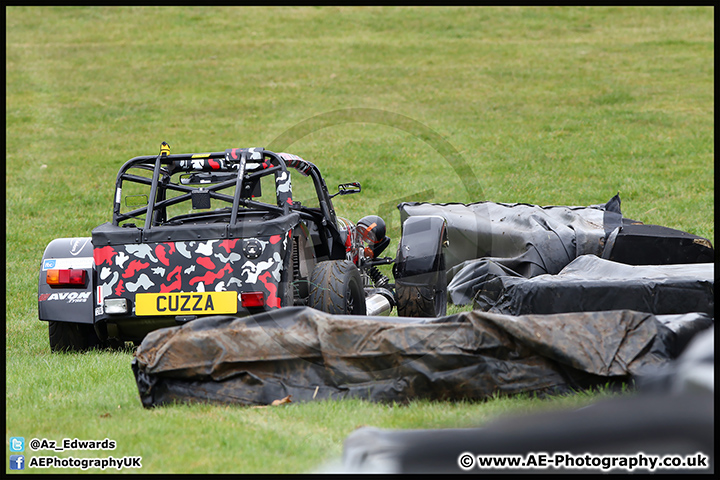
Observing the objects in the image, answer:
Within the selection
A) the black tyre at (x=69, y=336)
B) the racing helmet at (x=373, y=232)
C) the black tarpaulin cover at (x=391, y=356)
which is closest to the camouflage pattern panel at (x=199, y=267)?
the black tyre at (x=69, y=336)

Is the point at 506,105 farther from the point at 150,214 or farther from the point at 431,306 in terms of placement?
the point at 150,214

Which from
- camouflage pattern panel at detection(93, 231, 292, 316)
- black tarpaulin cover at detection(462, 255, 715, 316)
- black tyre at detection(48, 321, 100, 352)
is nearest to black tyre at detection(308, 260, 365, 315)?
camouflage pattern panel at detection(93, 231, 292, 316)

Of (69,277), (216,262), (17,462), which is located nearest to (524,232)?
(216,262)

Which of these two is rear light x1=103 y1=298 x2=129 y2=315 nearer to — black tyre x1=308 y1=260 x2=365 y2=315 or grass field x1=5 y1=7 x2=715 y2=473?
grass field x1=5 y1=7 x2=715 y2=473

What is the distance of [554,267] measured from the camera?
8844 mm

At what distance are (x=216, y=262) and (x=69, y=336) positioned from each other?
69.9 inches

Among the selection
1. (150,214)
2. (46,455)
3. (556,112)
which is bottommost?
(46,455)

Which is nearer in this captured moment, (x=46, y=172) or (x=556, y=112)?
(x=46, y=172)

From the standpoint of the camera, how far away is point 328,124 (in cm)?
2142

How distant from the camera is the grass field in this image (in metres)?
4.68

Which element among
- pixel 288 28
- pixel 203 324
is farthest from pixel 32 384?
pixel 288 28

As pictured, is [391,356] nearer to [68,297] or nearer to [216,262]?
[216,262]
